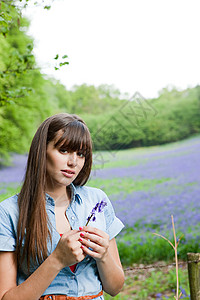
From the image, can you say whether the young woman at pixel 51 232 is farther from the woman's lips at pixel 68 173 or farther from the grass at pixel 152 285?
the grass at pixel 152 285

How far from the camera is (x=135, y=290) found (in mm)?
2887

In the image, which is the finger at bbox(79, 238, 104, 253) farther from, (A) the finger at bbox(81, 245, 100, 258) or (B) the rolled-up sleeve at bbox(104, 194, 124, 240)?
(B) the rolled-up sleeve at bbox(104, 194, 124, 240)

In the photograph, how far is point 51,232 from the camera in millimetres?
775

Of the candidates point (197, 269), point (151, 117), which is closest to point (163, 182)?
point (151, 117)

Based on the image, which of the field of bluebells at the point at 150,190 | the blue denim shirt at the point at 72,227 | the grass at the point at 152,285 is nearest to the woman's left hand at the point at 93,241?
the blue denim shirt at the point at 72,227

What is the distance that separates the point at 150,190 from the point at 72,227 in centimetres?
393

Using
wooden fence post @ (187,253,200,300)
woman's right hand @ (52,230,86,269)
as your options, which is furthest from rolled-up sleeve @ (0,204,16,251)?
wooden fence post @ (187,253,200,300)

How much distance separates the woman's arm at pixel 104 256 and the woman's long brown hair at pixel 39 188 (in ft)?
0.38

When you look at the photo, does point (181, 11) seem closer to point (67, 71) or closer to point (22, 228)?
point (67, 71)

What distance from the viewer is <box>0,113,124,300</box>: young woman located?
27.7 inches

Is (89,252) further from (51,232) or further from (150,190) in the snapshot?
(150,190)

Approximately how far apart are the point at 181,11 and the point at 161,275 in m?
3.42

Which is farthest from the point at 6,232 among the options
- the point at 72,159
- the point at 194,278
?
the point at 194,278

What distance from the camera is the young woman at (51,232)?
705 mm
